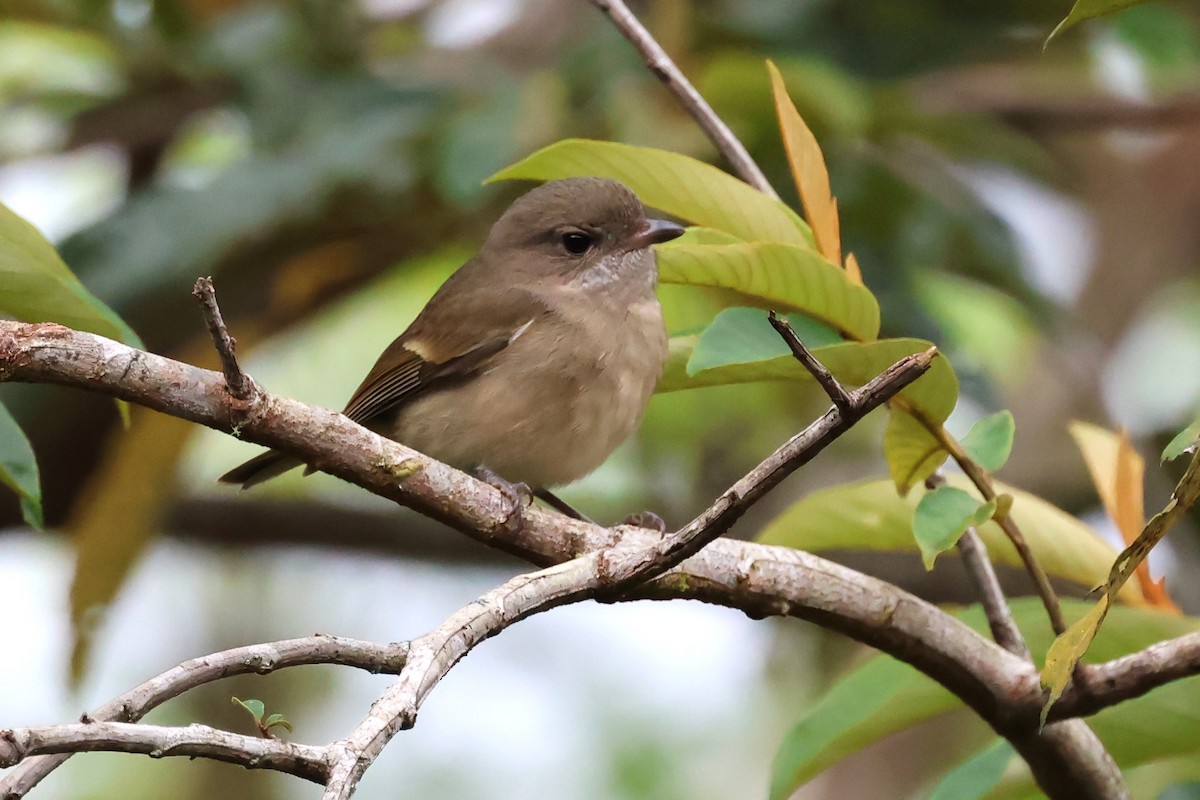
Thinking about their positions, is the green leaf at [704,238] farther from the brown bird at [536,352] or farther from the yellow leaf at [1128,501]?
the brown bird at [536,352]

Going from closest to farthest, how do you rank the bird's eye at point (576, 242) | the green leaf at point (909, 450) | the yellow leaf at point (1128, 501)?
the green leaf at point (909, 450), the yellow leaf at point (1128, 501), the bird's eye at point (576, 242)

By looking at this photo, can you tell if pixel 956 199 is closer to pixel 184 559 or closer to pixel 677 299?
pixel 677 299

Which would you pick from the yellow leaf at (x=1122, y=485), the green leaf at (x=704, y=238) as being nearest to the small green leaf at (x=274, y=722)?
the green leaf at (x=704, y=238)

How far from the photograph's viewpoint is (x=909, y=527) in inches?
98.3

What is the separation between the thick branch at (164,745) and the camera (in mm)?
1385

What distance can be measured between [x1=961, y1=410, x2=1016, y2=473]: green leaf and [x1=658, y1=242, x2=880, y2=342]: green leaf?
0.69 ft

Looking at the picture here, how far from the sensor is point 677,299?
16.8ft

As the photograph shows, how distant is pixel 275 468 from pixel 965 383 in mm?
1829

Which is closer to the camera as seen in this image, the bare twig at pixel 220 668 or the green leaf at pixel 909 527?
the bare twig at pixel 220 668

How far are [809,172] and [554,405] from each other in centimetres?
131

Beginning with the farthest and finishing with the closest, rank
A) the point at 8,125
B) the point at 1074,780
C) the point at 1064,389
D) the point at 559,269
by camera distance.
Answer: the point at 1064,389 → the point at 8,125 → the point at 559,269 → the point at 1074,780

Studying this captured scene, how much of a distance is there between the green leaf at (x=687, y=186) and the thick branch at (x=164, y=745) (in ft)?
3.54

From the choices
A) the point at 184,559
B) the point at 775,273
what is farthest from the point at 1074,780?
the point at 184,559

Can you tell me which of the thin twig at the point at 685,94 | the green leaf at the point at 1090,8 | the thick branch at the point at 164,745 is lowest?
the thick branch at the point at 164,745
